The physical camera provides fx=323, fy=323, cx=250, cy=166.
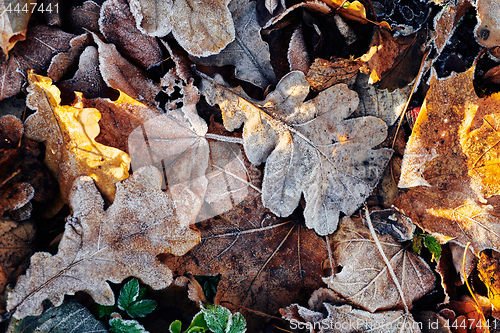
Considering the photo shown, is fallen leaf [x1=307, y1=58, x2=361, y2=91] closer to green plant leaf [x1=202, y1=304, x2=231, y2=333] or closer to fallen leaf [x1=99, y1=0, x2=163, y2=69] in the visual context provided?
fallen leaf [x1=99, y1=0, x2=163, y2=69]

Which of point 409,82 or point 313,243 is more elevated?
point 409,82

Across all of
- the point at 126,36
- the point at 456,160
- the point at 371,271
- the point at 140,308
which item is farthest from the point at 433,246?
the point at 126,36

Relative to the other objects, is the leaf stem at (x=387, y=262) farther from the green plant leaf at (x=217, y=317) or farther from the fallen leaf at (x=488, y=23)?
the fallen leaf at (x=488, y=23)

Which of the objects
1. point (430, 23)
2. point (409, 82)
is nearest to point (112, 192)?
point (409, 82)

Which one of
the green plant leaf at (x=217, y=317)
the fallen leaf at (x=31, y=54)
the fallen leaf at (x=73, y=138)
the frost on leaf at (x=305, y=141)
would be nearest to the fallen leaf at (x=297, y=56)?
the frost on leaf at (x=305, y=141)

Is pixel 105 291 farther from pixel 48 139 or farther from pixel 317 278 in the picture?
pixel 317 278

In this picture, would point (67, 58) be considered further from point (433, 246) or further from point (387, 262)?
point (433, 246)

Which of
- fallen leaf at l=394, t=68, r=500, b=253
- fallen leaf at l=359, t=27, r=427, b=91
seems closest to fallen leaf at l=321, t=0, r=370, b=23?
fallen leaf at l=359, t=27, r=427, b=91
